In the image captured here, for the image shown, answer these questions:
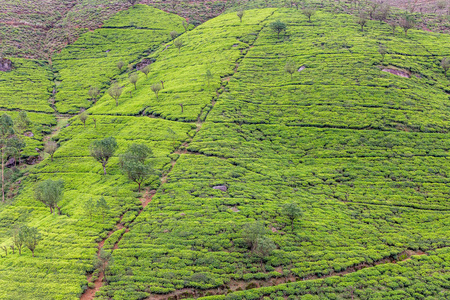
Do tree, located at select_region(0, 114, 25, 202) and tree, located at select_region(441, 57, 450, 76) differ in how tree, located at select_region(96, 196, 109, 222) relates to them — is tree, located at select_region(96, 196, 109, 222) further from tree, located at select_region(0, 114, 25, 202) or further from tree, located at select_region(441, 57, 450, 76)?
tree, located at select_region(441, 57, 450, 76)

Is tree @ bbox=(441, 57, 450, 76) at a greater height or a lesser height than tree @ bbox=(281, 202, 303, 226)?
greater

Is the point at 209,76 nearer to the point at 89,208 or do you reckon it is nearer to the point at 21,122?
the point at 21,122

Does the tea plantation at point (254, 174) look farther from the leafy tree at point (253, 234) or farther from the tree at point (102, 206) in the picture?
the tree at point (102, 206)

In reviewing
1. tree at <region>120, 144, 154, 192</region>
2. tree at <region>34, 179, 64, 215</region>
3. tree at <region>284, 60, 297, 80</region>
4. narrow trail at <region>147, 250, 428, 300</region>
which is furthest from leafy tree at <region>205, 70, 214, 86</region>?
narrow trail at <region>147, 250, 428, 300</region>

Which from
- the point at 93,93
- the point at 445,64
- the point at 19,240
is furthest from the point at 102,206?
the point at 445,64

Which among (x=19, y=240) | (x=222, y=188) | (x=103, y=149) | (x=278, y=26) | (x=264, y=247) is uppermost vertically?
(x=278, y=26)

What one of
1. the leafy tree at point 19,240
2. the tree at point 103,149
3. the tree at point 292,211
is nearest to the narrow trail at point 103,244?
the leafy tree at point 19,240

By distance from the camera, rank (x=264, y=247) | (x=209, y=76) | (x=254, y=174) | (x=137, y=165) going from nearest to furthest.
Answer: (x=264, y=247), (x=137, y=165), (x=254, y=174), (x=209, y=76)

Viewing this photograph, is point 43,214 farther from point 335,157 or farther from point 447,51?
point 447,51
